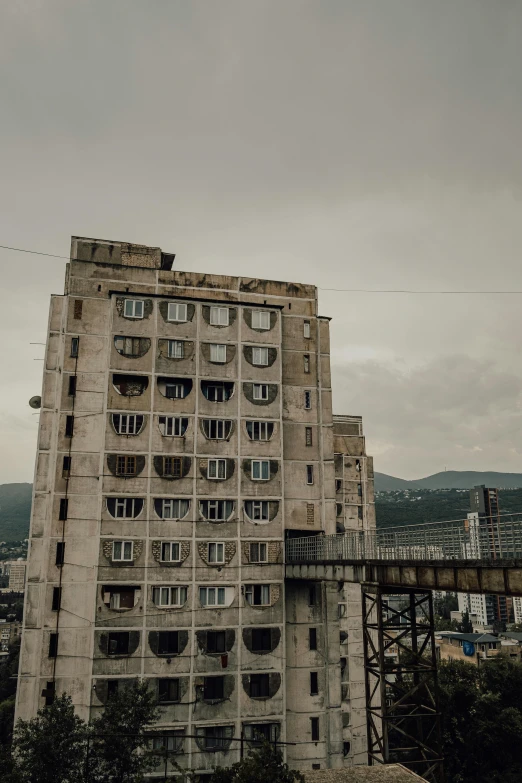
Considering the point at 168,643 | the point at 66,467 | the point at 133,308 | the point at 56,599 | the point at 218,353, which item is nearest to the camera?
the point at 56,599

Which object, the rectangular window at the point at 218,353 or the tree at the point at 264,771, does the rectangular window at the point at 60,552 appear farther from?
the tree at the point at 264,771

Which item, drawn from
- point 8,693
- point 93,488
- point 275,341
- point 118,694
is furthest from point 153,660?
point 8,693

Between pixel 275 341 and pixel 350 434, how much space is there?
125 feet

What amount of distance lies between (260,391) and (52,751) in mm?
27653

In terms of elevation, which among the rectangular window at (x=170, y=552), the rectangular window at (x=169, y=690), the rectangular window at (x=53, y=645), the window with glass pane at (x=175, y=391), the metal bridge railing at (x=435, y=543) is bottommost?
the rectangular window at (x=169, y=690)

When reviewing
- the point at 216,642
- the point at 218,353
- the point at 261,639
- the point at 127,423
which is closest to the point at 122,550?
the point at 127,423

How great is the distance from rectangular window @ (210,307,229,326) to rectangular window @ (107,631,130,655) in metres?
23.8

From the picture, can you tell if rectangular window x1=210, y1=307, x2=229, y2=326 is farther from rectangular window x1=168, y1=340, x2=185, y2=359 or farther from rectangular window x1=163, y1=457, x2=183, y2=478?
rectangular window x1=163, y1=457, x2=183, y2=478

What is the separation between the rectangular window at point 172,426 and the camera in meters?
47.2

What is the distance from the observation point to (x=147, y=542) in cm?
4478

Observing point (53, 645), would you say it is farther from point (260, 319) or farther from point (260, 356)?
point (260, 319)

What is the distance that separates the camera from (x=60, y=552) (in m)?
44.1

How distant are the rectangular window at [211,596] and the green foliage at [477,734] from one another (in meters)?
33.5

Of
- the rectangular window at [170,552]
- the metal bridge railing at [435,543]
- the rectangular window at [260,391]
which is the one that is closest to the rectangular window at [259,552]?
the metal bridge railing at [435,543]
